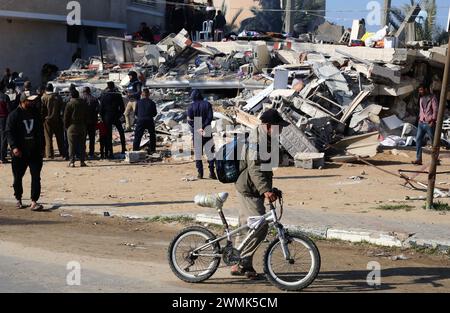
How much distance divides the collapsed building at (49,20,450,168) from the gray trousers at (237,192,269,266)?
320 inches

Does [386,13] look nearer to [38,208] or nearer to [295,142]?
[295,142]

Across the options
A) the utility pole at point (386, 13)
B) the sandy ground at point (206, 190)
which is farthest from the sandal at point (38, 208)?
the utility pole at point (386, 13)

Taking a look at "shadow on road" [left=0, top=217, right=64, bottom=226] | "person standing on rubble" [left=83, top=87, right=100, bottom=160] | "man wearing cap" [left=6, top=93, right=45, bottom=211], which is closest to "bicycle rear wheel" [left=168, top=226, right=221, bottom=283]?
"shadow on road" [left=0, top=217, right=64, bottom=226]

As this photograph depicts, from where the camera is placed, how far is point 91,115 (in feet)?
59.3

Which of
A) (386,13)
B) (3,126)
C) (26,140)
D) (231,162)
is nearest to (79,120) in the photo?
(3,126)

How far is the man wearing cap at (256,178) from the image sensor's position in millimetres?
7969

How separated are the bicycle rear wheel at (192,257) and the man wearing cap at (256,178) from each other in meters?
0.30

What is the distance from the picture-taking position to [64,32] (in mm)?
31266

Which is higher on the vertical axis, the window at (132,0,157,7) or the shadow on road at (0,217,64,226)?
the window at (132,0,157,7)

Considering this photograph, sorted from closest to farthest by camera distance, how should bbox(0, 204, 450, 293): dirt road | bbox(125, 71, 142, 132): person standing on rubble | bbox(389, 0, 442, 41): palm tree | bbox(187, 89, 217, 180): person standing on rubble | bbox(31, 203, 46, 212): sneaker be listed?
bbox(0, 204, 450, 293): dirt road < bbox(31, 203, 46, 212): sneaker < bbox(187, 89, 217, 180): person standing on rubble < bbox(125, 71, 142, 132): person standing on rubble < bbox(389, 0, 442, 41): palm tree

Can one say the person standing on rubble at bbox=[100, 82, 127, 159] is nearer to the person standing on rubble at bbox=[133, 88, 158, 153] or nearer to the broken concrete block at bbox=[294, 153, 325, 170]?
the person standing on rubble at bbox=[133, 88, 158, 153]

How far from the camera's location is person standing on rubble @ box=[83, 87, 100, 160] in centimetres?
1796

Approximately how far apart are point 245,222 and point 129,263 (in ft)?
4.98

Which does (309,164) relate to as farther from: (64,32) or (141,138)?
(64,32)
